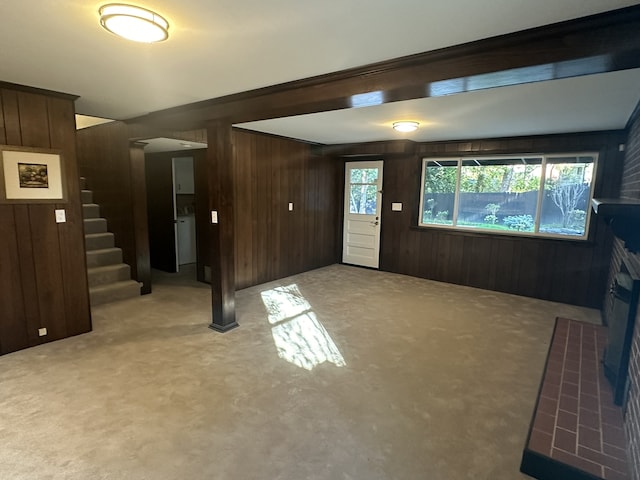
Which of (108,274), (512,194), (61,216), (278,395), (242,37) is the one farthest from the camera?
(512,194)

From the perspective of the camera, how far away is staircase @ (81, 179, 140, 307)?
4561 millimetres

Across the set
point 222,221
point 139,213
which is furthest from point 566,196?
point 139,213

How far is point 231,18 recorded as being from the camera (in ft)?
5.58

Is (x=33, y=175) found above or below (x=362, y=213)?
above

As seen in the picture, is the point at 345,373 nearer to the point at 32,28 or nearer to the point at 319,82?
the point at 319,82

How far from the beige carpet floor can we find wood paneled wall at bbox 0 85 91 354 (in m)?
0.27

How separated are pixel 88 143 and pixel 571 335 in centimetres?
688

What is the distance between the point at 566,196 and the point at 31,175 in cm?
635

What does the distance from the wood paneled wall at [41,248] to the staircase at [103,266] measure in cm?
106

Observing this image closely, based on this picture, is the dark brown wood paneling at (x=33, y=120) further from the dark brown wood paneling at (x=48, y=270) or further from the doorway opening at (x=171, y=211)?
the doorway opening at (x=171, y=211)

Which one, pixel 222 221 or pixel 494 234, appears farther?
pixel 494 234

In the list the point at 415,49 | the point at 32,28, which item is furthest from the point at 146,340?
the point at 415,49

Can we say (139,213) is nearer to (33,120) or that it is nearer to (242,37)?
(33,120)

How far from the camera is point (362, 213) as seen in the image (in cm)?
676
